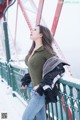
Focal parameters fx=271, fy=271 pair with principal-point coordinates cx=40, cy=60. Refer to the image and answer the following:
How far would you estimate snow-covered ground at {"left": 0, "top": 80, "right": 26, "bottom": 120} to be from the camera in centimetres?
384

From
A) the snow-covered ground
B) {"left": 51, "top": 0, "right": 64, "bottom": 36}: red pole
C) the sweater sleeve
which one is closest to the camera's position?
the sweater sleeve

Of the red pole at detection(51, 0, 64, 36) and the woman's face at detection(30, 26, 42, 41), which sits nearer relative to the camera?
the woman's face at detection(30, 26, 42, 41)

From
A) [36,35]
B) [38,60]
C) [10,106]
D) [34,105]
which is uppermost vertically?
Result: [36,35]

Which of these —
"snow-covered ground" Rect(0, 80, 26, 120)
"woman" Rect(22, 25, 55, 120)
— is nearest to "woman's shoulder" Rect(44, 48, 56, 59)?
"woman" Rect(22, 25, 55, 120)

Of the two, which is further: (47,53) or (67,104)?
(47,53)

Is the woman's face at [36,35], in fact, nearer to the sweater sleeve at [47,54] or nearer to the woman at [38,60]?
the woman at [38,60]

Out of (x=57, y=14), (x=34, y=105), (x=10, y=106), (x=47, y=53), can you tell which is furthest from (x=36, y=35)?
(x=57, y=14)

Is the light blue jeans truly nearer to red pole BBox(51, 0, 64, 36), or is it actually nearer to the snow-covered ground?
the snow-covered ground

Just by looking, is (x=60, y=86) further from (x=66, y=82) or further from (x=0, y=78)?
(x=0, y=78)

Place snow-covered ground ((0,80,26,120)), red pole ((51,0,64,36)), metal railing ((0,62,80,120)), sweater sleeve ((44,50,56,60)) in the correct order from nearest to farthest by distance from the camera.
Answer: metal railing ((0,62,80,120)) → sweater sleeve ((44,50,56,60)) → snow-covered ground ((0,80,26,120)) → red pole ((51,0,64,36))

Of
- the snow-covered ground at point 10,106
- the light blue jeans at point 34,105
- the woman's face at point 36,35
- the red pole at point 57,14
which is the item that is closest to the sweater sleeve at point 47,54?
the woman's face at point 36,35

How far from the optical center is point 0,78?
24.5 ft

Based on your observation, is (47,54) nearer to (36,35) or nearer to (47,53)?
(47,53)

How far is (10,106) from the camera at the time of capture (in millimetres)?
4434
